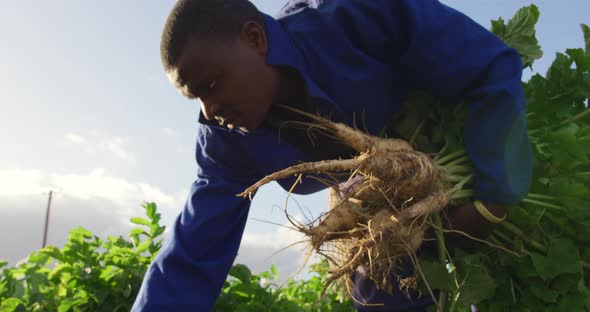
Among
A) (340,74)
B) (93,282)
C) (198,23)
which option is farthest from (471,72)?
(93,282)

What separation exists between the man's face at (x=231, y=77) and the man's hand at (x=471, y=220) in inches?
25.8

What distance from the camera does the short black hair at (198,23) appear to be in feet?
5.46

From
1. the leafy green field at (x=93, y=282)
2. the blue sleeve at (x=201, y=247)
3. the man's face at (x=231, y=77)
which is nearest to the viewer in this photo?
the man's face at (x=231, y=77)

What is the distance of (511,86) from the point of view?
166 centimetres

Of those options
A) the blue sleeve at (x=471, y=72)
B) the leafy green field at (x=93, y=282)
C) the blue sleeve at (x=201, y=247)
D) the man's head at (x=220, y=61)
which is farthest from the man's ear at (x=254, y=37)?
the leafy green field at (x=93, y=282)

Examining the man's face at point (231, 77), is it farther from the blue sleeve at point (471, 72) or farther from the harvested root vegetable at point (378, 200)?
the blue sleeve at point (471, 72)

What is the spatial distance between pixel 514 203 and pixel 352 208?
0.48 metres

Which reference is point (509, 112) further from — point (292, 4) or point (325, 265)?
point (325, 265)

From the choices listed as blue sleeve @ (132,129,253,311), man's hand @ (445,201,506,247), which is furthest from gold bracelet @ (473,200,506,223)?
blue sleeve @ (132,129,253,311)

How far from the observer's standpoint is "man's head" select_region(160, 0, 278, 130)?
1.65 m

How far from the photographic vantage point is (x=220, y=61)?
1.65 metres

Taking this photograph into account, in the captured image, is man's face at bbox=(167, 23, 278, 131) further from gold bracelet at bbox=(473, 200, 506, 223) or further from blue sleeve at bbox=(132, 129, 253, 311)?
gold bracelet at bbox=(473, 200, 506, 223)

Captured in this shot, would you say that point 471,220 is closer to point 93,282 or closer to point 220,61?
point 220,61

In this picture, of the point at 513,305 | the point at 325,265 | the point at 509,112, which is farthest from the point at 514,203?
the point at 325,265
